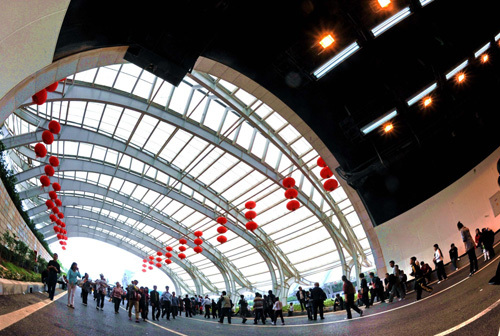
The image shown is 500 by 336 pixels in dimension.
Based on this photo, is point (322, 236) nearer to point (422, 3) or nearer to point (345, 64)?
point (345, 64)

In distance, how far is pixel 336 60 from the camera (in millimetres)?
9719

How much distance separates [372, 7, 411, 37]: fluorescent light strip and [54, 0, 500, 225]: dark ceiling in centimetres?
15

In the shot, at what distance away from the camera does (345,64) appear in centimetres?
976

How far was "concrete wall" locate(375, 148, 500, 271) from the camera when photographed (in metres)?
11.1

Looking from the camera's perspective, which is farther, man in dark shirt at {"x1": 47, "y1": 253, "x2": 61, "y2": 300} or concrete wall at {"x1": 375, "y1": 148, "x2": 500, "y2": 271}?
concrete wall at {"x1": 375, "y1": 148, "x2": 500, "y2": 271}

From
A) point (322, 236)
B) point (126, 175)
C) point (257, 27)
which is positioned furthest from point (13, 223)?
point (322, 236)

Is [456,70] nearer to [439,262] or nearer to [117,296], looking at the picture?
[439,262]

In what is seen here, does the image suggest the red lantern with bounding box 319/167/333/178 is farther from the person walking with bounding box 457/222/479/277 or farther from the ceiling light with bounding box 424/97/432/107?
the person walking with bounding box 457/222/479/277

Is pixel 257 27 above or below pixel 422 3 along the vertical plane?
below

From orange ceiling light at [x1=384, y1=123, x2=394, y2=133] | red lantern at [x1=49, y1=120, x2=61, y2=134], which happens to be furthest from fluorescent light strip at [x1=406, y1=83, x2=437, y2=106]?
red lantern at [x1=49, y1=120, x2=61, y2=134]

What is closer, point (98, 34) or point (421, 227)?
point (98, 34)

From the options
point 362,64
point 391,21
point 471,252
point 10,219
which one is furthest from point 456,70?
point 10,219

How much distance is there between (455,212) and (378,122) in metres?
4.45

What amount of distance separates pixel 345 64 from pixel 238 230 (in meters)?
19.4
